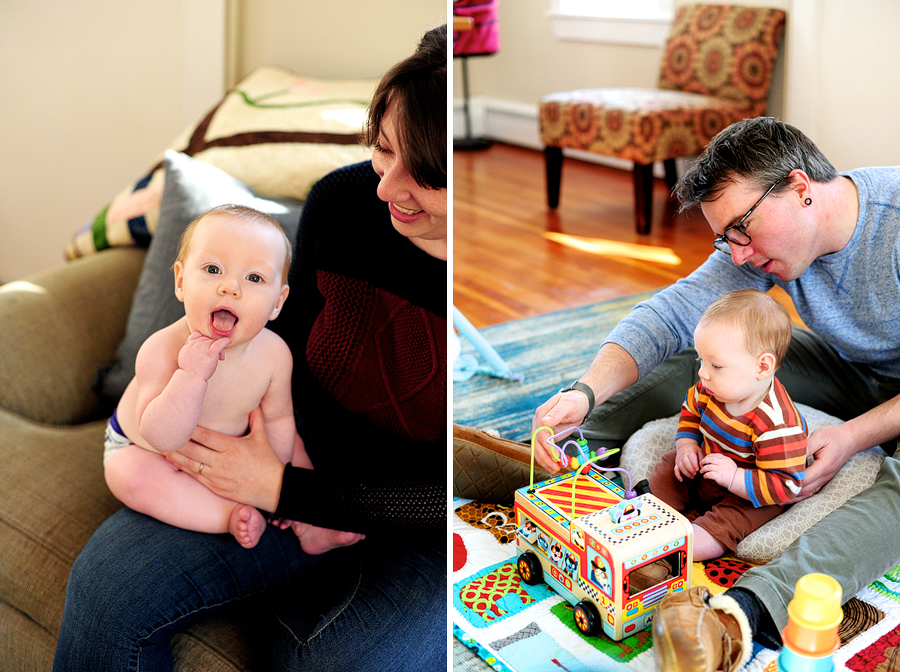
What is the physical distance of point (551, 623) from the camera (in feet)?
2.63

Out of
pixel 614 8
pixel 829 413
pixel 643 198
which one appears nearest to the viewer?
pixel 829 413

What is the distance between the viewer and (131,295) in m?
1.33

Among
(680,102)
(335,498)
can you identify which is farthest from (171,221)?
(680,102)

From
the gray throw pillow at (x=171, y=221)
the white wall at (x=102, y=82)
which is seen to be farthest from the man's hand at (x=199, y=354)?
the white wall at (x=102, y=82)

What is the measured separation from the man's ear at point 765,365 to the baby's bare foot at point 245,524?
529mm

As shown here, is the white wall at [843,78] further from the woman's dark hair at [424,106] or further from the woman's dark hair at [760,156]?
the woman's dark hair at [424,106]

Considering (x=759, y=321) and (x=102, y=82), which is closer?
(x=759, y=321)

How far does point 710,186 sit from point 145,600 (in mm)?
686

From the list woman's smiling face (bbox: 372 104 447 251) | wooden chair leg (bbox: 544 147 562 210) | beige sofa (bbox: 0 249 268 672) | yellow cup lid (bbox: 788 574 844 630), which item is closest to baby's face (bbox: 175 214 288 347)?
woman's smiling face (bbox: 372 104 447 251)

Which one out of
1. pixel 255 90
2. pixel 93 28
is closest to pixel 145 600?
pixel 255 90

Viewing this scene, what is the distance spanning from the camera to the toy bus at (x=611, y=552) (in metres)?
0.73

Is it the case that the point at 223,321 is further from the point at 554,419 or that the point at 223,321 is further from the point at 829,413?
the point at 829,413

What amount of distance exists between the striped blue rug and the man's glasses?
0.33 metres

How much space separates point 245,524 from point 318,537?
85 mm
